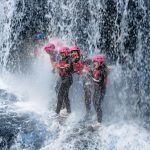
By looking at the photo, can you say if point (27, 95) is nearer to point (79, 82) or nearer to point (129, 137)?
point (79, 82)

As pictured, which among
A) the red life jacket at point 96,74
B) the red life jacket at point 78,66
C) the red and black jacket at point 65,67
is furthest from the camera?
the red life jacket at point 78,66

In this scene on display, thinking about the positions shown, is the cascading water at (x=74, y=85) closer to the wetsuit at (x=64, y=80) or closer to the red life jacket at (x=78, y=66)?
the wetsuit at (x=64, y=80)

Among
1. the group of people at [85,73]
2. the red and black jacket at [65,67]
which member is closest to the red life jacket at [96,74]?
the group of people at [85,73]

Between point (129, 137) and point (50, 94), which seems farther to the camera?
point (50, 94)

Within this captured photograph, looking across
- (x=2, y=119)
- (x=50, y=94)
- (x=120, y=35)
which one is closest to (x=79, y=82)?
(x=50, y=94)

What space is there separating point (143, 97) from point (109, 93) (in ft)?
3.46

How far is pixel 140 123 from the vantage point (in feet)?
36.7

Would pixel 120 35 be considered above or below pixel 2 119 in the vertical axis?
above

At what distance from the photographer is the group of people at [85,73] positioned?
34.1 feet

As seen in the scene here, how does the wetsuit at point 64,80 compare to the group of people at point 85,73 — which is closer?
the group of people at point 85,73

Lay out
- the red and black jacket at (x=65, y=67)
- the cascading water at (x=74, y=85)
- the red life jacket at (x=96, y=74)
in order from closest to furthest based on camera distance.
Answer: the cascading water at (x=74, y=85), the red life jacket at (x=96, y=74), the red and black jacket at (x=65, y=67)

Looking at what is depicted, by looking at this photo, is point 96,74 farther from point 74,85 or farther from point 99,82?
point 74,85

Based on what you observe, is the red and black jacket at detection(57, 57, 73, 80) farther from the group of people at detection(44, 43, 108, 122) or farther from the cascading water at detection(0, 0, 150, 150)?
the cascading water at detection(0, 0, 150, 150)

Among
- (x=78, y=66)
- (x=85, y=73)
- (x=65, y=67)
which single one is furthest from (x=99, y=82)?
(x=65, y=67)
